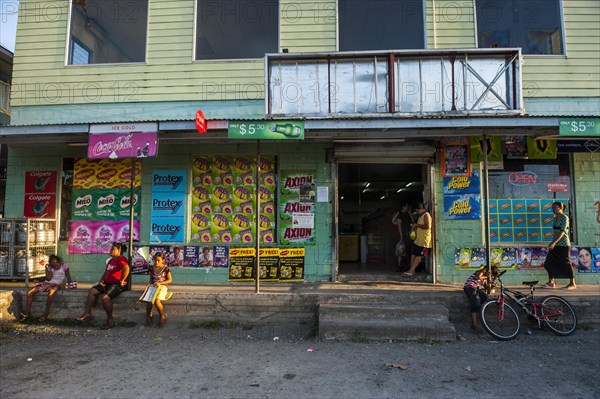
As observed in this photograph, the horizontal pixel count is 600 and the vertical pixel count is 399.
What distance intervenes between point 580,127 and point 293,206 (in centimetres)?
545

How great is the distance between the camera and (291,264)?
8727 mm

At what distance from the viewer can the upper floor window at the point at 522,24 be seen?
901 centimetres

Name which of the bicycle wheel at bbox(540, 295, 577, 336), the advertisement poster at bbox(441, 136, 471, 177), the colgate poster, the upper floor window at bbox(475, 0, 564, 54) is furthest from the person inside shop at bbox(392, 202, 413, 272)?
the colgate poster

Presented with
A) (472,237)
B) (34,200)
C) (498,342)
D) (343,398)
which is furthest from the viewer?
(34,200)

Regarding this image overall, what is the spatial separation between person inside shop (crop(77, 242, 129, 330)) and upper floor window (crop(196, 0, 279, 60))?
4928 millimetres

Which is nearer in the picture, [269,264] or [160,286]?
[160,286]

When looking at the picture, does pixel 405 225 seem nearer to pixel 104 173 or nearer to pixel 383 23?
pixel 383 23

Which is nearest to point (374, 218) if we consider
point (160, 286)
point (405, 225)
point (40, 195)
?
point (405, 225)

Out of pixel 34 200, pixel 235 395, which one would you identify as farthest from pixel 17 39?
pixel 235 395

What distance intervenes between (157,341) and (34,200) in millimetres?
5333

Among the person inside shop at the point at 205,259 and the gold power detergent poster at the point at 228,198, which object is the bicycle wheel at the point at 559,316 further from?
the person inside shop at the point at 205,259

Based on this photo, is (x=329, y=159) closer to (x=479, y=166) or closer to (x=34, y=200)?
(x=479, y=166)

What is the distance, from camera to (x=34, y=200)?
929 cm

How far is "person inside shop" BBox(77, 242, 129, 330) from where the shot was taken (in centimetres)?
703
